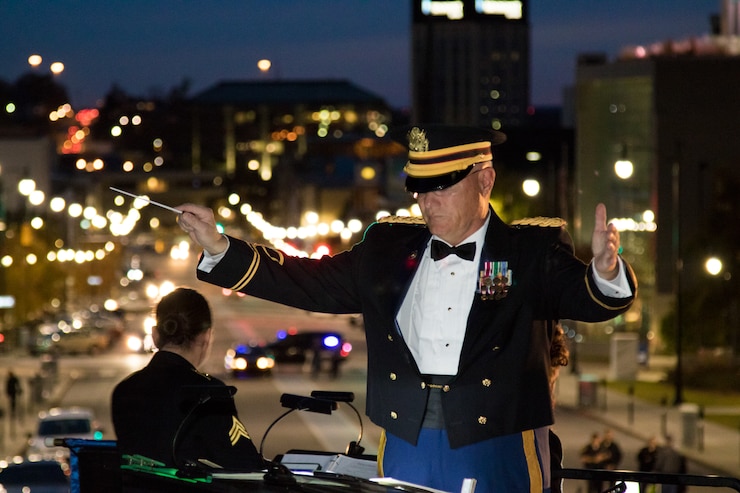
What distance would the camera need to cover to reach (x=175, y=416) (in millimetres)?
5234

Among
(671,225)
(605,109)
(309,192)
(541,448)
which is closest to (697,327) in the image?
(671,225)

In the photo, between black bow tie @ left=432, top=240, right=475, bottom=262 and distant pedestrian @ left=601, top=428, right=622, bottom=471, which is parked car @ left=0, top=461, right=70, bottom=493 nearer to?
black bow tie @ left=432, top=240, right=475, bottom=262

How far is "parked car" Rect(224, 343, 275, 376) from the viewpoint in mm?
44000

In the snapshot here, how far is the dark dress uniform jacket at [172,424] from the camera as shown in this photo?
515 centimetres

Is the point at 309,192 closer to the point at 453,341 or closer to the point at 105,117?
the point at 105,117

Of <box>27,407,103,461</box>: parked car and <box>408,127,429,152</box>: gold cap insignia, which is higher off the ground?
<box>408,127,429,152</box>: gold cap insignia

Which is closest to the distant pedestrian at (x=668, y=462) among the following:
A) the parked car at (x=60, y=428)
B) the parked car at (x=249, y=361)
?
the parked car at (x=60, y=428)

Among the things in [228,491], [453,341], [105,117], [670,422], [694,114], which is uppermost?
[694,114]

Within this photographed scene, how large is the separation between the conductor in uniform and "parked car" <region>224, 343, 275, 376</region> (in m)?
39.4

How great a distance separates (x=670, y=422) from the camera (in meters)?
31.7

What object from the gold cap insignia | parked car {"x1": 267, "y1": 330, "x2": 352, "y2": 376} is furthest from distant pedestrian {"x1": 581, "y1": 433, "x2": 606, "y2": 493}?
parked car {"x1": 267, "y1": 330, "x2": 352, "y2": 376}

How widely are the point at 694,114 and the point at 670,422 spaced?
940 inches

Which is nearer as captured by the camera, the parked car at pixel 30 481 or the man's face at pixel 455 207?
the man's face at pixel 455 207

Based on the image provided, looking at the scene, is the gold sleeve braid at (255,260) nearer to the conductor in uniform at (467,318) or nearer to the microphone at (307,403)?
the conductor in uniform at (467,318)
